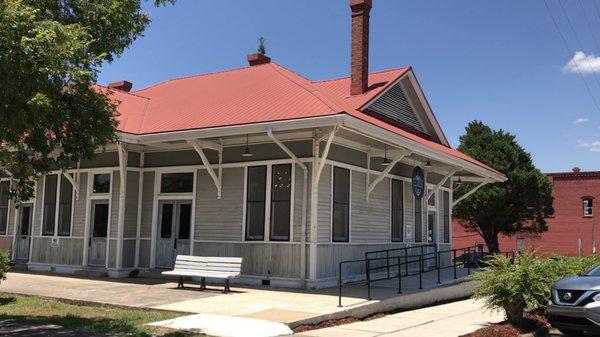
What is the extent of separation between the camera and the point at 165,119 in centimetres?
1717

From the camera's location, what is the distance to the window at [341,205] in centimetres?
1559

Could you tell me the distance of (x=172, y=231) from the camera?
17281 mm

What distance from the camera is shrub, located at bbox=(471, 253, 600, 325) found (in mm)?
10156

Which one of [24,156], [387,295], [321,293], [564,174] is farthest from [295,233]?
[564,174]

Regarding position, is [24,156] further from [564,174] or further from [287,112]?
[564,174]

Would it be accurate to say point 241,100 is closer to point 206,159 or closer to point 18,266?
point 206,159

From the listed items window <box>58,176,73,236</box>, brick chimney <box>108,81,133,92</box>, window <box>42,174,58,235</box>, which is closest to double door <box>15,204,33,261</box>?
window <box>42,174,58,235</box>

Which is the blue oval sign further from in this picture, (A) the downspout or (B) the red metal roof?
(A) the downspout

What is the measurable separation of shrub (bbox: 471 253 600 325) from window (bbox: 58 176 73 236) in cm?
1294

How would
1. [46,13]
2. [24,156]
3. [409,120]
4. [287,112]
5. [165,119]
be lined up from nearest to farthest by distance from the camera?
1. [46,13]
2. [24,156]
3. [287,112]
4. [165,119]
5. [409,120]

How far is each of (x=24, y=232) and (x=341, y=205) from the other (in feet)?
37.0

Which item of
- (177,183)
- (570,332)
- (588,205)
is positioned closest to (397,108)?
(177,183)

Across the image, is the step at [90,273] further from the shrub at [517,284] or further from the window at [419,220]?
the shrub at [517,284]

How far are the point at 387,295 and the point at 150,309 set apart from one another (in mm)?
5281
